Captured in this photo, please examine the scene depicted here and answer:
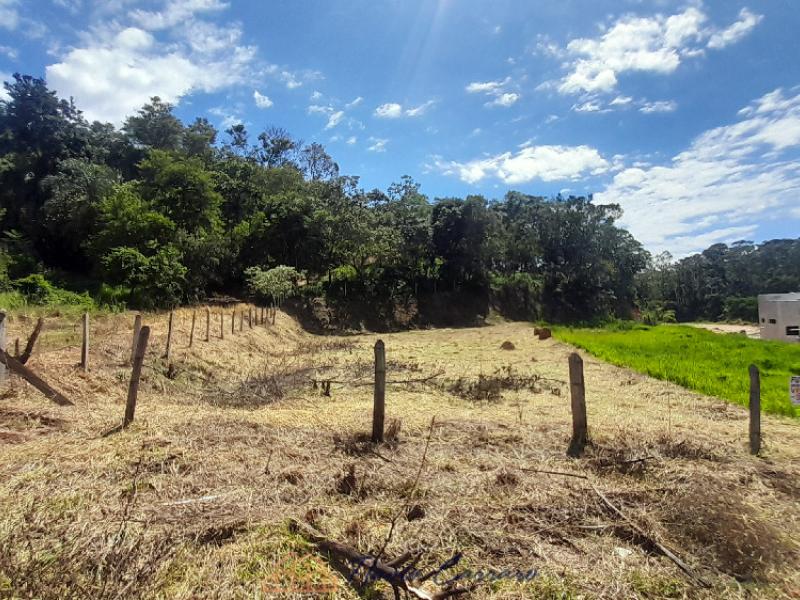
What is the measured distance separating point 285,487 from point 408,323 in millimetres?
28910

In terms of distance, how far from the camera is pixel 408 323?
33.1m

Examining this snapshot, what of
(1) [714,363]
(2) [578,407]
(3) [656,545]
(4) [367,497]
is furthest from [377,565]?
(1) [714,363]

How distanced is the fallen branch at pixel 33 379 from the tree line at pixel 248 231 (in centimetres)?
1313

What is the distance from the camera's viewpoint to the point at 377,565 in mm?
2902

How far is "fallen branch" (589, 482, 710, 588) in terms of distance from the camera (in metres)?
3.20

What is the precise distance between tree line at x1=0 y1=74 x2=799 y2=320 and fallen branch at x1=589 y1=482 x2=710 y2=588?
61.5 feet

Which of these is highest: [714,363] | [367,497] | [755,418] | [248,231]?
[248,231]

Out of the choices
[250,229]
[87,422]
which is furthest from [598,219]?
[87,422]

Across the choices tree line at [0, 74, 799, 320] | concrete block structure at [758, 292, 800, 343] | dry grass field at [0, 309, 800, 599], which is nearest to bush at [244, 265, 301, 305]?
tree line at [0, 74, 799, 320]

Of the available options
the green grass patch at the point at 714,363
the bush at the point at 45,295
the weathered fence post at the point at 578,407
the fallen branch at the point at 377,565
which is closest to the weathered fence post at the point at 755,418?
the weathered fence post at the point at 578,407

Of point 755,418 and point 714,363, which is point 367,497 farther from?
point 714,363

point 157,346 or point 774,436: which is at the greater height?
point 157,346

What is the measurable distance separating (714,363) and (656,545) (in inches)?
549

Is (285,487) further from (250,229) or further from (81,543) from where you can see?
(250,229)
